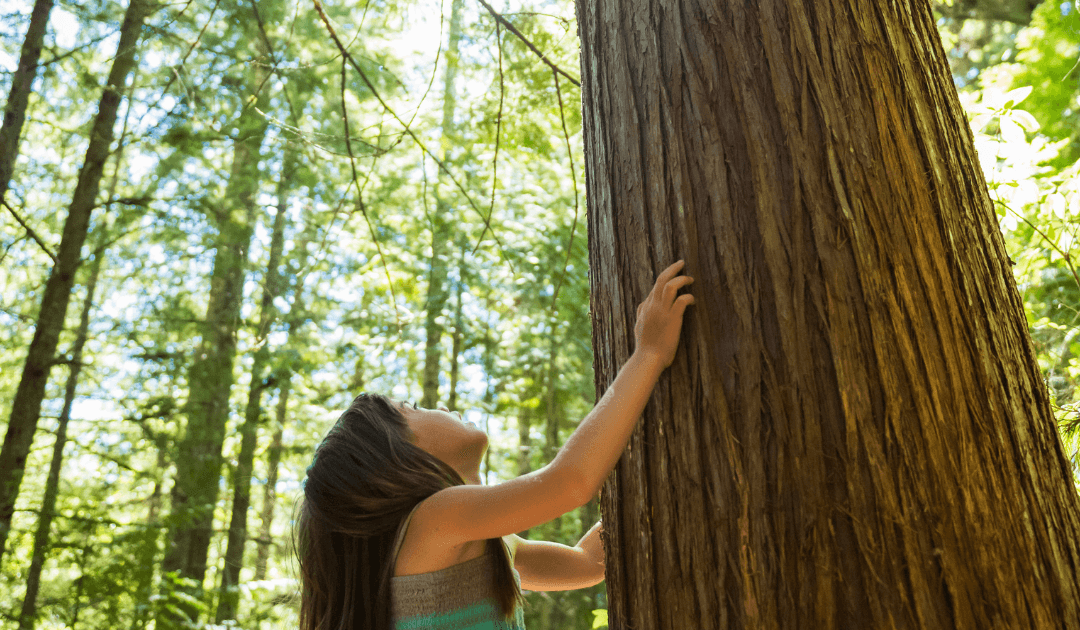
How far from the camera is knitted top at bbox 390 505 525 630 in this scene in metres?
1.64

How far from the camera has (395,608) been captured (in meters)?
1.67

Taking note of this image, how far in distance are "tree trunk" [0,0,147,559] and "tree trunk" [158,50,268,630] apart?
1.23 metres

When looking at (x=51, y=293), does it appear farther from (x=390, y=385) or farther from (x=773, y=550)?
(x=773, y=550)

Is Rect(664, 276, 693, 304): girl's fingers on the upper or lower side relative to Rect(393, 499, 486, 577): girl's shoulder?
upper

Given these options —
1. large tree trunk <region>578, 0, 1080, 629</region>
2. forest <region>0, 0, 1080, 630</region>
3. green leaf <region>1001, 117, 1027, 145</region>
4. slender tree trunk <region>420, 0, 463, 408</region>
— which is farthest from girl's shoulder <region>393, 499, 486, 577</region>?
slender tree trunk <region>420, 0, 463, 408</region>

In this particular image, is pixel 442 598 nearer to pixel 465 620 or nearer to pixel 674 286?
pixel 465 620

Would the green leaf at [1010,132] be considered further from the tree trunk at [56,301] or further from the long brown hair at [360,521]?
the tree trunk at [56,301]

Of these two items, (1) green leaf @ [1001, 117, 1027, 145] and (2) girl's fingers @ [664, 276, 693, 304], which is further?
(1) green leaf @ [1001, 117, 1027, 145]

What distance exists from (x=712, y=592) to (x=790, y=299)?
1.67 ft

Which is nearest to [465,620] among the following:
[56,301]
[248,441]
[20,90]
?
[56,301]

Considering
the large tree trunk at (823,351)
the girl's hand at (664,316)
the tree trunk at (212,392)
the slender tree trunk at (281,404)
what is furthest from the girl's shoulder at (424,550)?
the slender tree trunk at (281,404)

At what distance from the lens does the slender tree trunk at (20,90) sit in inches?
227

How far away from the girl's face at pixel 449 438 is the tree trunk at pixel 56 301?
5.32 meters

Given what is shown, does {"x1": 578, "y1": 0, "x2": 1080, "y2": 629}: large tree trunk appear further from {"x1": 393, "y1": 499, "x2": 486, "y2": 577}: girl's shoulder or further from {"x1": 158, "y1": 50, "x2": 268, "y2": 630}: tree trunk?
{"x1": 158, "y1": 50, "x2": 268, "y2": 630}: tree trunk
